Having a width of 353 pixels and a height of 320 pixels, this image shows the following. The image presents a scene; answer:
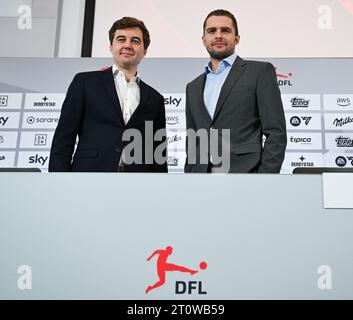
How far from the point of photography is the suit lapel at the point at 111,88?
5.91ft

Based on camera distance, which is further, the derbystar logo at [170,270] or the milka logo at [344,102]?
the milka logo at [344,102]

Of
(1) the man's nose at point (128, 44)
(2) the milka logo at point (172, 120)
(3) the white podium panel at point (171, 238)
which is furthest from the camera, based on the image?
(2) the milka logo at point (172, 120)

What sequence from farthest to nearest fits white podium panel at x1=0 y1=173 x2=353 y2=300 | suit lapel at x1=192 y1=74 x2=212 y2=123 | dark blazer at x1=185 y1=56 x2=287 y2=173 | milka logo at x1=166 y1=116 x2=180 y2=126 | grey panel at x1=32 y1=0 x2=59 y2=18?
grey panel at x1=32 y1=0 x2=59 y2=18
milka logo at x1=166 y1=116 x2=180 y2=126
suit lapel at x1=192 y1=74 x2=212 y2=123
dark blazer at x1=185 y1=56 x2=287 y2=173
white podium panel at x1=0 y1=173 x2=353 y2=300

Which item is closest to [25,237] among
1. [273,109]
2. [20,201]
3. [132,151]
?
[20,201]

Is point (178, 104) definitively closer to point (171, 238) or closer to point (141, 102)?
point (141, 102)

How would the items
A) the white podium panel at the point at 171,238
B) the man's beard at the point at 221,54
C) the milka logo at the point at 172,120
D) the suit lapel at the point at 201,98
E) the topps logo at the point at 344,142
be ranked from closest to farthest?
the white podium panel at the point at 171,238
the suit lapel at the point at 201,98
the man's beard at the point at 221,54
the topps logo at the point at 344,142
the milka logo at the point at 172,120

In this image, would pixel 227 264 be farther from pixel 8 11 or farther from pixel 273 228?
pixel 8 11

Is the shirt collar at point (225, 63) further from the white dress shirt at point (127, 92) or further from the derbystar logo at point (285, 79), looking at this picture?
the derbystar logo at point (285, 79)

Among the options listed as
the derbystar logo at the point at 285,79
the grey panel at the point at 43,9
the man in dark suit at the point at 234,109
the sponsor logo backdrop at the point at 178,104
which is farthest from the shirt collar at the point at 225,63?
the grey panel at the point at 43,9

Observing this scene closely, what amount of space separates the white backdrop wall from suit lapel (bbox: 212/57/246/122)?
1.72 m

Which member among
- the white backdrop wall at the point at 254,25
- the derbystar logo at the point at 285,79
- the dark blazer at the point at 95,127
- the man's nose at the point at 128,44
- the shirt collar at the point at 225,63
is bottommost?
the dark blazer at the point at 95,127

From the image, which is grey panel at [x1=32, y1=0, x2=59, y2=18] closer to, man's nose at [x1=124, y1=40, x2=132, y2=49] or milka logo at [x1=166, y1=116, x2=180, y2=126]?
milka logo at [x1=166, y1=116, x2=180, y2=126]

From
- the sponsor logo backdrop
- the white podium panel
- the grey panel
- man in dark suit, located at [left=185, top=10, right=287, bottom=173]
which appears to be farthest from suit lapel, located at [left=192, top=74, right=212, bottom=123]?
the grey panel

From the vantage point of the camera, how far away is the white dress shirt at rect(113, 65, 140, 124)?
1910 mm
